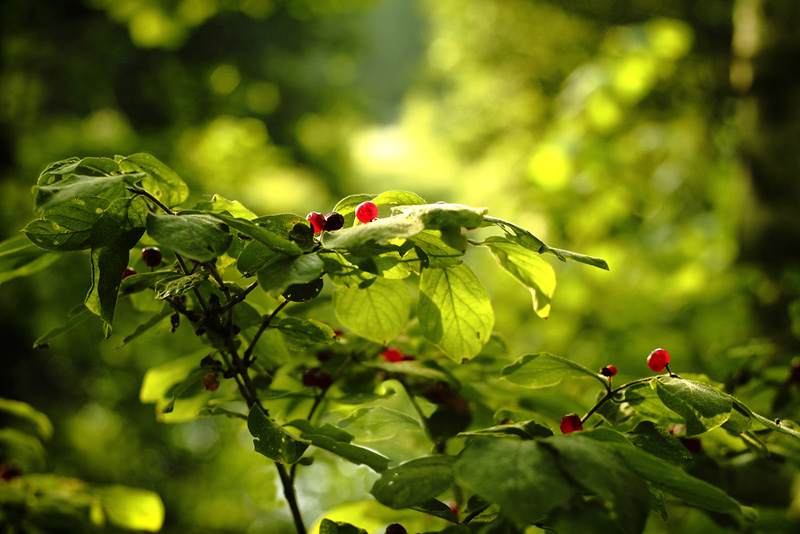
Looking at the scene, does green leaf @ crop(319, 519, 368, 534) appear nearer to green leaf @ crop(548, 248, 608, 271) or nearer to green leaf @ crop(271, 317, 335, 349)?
green leaf @ crop(271, 317, 335, 349)

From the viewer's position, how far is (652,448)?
368mm

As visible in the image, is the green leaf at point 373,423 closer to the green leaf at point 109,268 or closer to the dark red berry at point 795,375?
the green leaf at point 109,268

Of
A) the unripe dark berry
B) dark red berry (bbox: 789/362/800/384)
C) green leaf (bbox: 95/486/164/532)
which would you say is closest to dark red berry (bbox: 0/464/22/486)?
green leaf (bbox: 95/486/164/532)

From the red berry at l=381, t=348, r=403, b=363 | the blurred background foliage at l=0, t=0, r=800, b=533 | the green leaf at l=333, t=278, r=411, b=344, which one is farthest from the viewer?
the blurred background foliage at l=0, t=0, r=800, b=533

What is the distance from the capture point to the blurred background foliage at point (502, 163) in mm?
1373

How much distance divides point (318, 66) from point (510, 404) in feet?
21.5

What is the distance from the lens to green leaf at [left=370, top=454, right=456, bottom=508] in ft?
0.92

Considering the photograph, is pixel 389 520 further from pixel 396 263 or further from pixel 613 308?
pixel 613 308

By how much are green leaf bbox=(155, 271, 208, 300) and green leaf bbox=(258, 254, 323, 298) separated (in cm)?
5

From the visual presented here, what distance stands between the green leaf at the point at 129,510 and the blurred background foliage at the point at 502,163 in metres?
0.15

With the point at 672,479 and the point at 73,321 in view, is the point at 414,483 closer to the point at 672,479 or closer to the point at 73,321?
the point at 672,479

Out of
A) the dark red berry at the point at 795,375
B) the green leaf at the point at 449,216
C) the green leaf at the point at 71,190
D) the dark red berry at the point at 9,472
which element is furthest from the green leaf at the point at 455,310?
the dark red berry at the point at 9,472

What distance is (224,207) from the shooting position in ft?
1.25

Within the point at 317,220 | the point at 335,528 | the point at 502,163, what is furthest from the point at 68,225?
the point at 502,163
